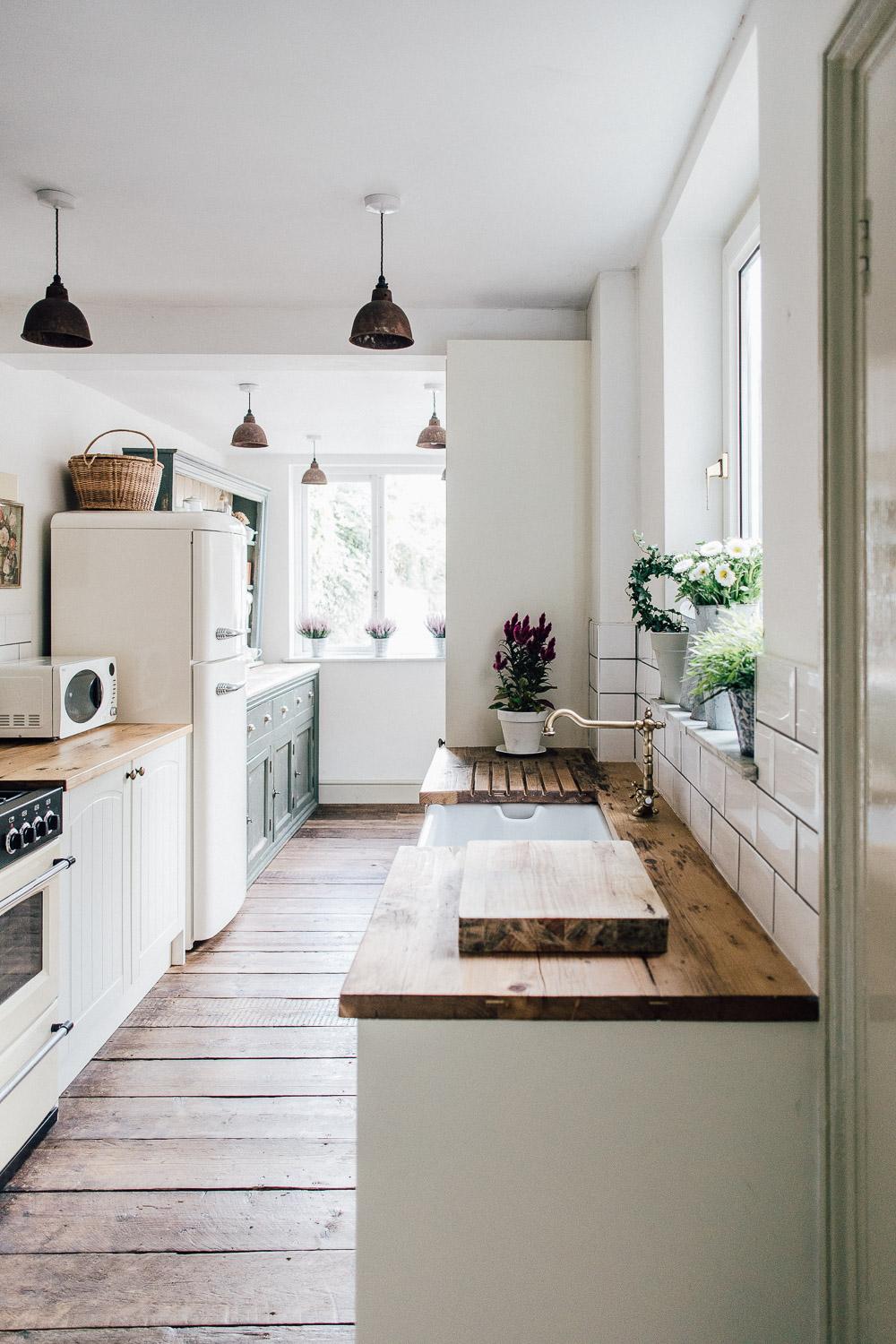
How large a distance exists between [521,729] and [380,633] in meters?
3.11

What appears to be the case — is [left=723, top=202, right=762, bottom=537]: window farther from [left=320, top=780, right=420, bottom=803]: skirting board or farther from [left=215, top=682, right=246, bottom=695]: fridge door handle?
[left=320, top=780, right=420, bottom=803]: skirting board

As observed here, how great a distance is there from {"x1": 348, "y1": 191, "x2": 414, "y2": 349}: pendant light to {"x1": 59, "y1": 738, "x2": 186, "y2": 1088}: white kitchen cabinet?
144 centimetres

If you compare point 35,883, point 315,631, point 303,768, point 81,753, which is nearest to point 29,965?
point 35,883

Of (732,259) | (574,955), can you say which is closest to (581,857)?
(574,955)

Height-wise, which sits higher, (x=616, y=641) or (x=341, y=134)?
(x=341, y=134)

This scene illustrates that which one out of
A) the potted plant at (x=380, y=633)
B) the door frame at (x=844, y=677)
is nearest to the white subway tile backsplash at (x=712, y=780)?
the door frame at (x=844, y=677)

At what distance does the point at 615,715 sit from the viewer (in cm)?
278

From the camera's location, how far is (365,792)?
575cm

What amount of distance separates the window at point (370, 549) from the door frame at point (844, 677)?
4850mm

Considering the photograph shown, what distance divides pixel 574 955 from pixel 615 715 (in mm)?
1564

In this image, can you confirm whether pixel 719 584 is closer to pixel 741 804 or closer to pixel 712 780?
pixel 712 780

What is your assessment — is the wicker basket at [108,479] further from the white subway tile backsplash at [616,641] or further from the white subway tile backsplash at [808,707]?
the white subway tile backsplash at [808,707]

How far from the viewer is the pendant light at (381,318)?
224 centimetres

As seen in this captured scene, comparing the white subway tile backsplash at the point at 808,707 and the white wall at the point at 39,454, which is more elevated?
the white wall at the point at 39,454
